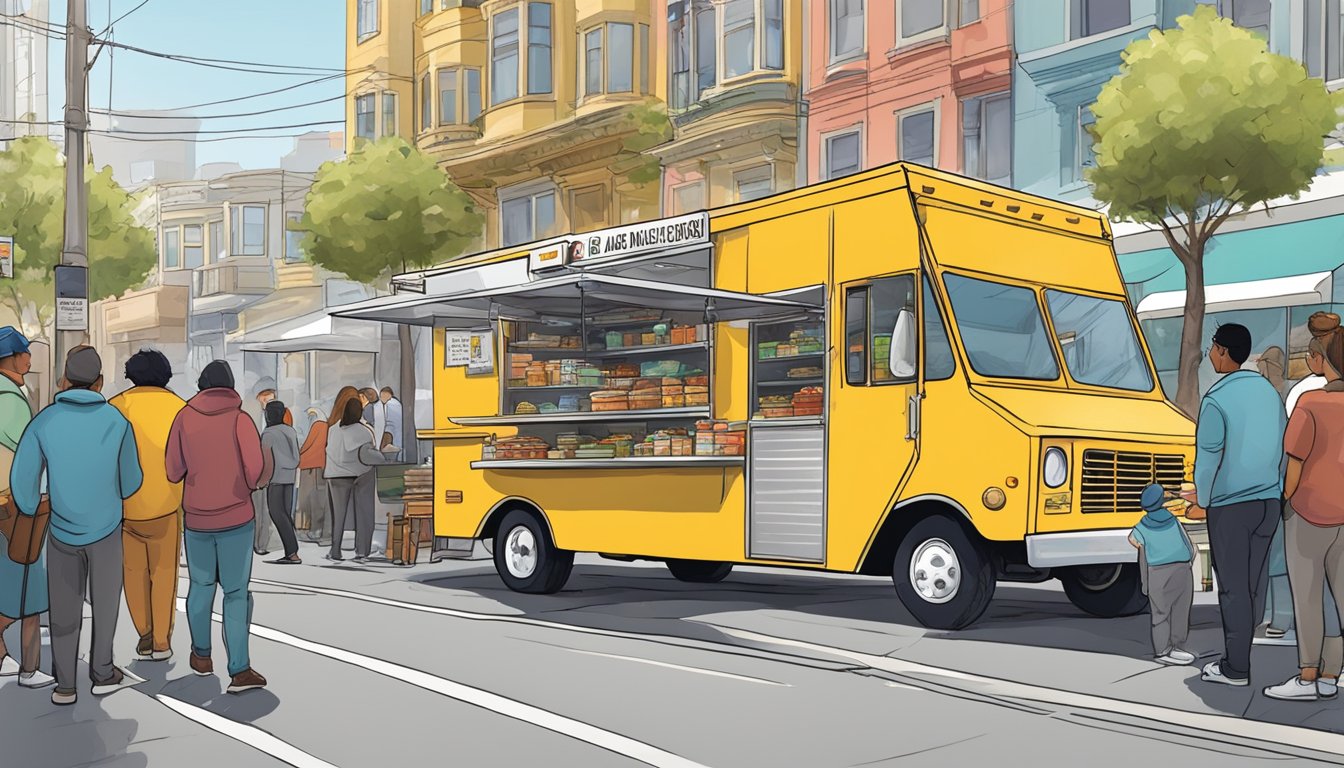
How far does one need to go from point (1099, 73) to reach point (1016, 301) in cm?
1240

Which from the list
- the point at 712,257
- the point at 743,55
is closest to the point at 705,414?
the point at 712,257

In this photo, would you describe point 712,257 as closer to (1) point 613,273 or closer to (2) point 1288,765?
(1) point 613,273

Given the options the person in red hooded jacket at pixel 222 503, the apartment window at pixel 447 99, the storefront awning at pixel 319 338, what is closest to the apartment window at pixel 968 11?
the storefront awning at pixel 319 338

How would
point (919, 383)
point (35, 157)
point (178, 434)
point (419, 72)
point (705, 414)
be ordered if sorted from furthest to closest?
point (35, 157) < point (419, 72) < point (705, 414) < point (919, 383) < point (178, 434)

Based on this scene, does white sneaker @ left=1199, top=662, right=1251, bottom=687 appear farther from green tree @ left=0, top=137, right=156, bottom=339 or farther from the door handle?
green tree @ left=0, top=137, right=156, bottom=339

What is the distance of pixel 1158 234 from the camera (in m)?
20.2

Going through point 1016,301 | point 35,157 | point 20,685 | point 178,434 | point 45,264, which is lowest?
point 20,685

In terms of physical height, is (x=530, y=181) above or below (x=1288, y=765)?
above

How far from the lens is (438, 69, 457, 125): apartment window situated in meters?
35.3

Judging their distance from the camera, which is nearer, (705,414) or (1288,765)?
(1288,765)

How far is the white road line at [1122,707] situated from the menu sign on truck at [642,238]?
13.6 ft

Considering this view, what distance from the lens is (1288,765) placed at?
6543mm

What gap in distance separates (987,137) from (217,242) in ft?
105

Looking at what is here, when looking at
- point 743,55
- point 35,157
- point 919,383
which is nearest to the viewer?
point 919,383
